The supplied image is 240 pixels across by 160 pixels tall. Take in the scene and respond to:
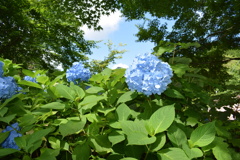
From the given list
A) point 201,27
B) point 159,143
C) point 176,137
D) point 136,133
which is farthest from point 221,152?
point 201,27

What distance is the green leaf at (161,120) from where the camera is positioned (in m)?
1.11

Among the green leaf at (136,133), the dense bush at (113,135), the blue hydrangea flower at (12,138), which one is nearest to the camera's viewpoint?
the green leaf at (136,133)

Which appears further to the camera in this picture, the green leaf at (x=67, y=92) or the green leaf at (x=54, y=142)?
the green leaf at (x=67, y=92)

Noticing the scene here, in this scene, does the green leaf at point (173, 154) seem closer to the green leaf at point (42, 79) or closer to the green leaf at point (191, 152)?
the green leaf at point (191, 152)

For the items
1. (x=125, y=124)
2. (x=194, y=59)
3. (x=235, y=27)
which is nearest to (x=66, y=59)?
(x=194, y=59)

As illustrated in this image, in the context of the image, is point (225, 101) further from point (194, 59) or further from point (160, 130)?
point (194, 59)

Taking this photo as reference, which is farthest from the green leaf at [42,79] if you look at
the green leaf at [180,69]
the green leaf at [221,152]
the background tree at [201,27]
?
the background tree at [201,27]

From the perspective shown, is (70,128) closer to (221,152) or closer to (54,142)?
(54,142)

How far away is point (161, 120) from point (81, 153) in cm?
47

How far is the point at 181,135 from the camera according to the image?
1.19 m

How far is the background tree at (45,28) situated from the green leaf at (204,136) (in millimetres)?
8940

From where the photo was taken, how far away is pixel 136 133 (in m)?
1.05

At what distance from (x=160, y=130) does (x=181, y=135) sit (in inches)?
7.0

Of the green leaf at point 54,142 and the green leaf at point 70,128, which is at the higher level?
the green leaf at point 70,128
